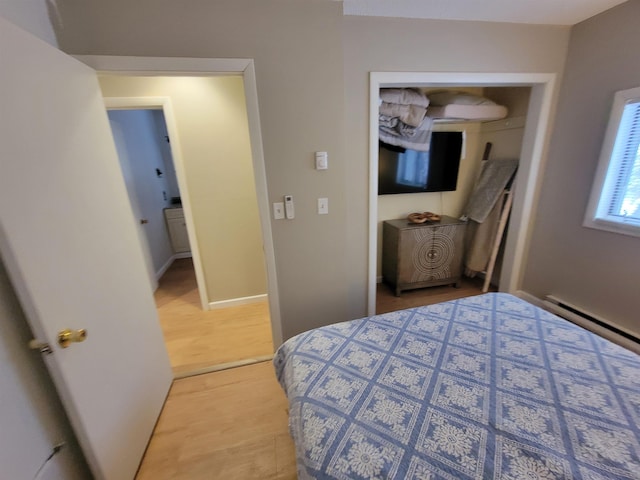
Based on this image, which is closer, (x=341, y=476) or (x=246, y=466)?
(x=341, y=476)

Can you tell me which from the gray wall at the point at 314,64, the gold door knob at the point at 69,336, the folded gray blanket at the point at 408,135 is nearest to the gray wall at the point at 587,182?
the gray wall at the point at 314,64

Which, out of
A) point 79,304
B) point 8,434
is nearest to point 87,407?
point 8,434

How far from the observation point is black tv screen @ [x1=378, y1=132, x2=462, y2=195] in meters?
2.70

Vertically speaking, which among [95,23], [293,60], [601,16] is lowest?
[293,60]

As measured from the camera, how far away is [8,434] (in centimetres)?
84

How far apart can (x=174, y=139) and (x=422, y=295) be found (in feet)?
9.70

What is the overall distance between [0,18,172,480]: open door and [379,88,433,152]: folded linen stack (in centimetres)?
210

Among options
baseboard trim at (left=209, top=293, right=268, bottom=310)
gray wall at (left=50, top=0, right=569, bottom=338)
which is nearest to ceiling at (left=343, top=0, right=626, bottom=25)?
gray wall at (left=50, top=0, right=569, bottom=338)

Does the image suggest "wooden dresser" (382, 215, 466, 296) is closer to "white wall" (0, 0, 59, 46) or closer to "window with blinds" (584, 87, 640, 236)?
"window with blinds" (584, 87, 640, 236)

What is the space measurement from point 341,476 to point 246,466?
85cm

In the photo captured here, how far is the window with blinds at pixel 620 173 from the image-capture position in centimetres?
177

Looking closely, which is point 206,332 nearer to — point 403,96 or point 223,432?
point 223,432

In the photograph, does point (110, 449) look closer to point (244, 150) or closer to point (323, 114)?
point (323, 114)

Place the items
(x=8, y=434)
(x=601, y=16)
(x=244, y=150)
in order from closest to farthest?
(x=8, y=434) < (x=601, y=16) < (x=244, y=150)
